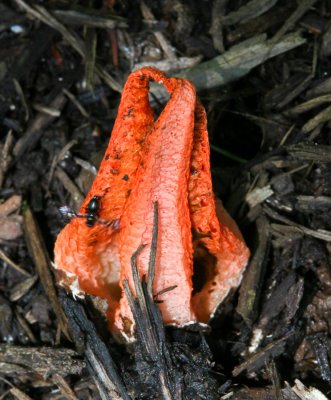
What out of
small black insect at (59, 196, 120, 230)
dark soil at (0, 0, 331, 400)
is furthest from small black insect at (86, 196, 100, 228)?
dark soil at (0, 0, 331, 400)

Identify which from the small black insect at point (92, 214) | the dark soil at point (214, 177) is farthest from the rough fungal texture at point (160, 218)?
the dark soil at point (214, 177)

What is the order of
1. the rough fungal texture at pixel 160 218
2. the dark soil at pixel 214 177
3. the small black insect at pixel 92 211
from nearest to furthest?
the rough fungal texture at pixel 160 218, the small black insect at pixel 92 211, the dark soil at pixel 214 177

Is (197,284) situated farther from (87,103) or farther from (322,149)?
(87,103)

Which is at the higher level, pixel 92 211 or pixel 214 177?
pixel 92 211

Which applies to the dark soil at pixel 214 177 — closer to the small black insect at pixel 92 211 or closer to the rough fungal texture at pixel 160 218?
the rough fungal texture at pixel 160 218

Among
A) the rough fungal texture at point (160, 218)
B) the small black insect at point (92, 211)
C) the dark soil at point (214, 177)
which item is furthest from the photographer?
the dark soil at point (214, 177)

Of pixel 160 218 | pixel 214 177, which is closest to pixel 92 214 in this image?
pixel 160 218

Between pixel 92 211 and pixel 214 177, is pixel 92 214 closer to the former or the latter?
pixel 92 211
